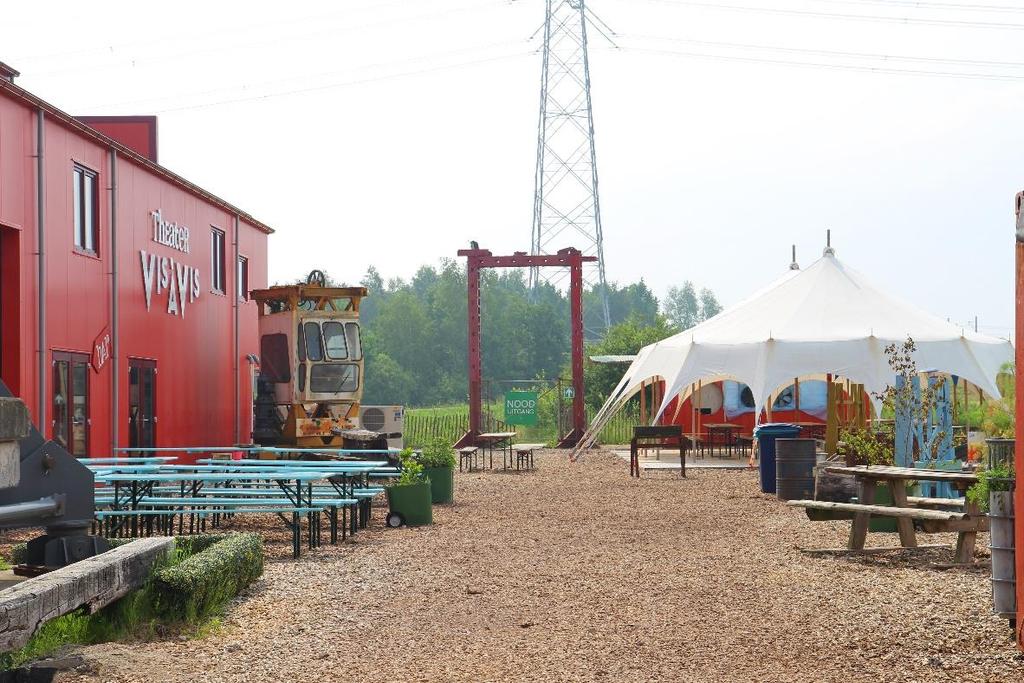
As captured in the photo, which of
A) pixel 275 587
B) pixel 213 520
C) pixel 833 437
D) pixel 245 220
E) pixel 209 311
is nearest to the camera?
pixel 275 587

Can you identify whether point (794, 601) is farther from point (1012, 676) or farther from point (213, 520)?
point (213, 520)

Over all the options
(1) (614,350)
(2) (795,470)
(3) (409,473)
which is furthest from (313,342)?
(1) (614,350)

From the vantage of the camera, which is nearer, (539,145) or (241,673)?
(241,673)

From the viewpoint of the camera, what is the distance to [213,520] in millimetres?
15133

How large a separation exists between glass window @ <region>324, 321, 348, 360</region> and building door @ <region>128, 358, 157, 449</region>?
2957mm

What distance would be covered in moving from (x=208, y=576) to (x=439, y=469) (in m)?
9.97

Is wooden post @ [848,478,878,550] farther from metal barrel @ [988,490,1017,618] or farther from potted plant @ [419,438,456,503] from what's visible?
potted plant @ [419,438,456,503]

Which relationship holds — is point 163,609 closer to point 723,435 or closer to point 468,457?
point 468,457

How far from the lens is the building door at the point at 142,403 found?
2000cm

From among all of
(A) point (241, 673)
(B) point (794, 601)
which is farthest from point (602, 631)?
(A) point (241, 673)

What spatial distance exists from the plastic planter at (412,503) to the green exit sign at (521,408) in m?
19.7

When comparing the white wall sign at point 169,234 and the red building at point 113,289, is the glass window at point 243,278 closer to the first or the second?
the red building at point 113,289

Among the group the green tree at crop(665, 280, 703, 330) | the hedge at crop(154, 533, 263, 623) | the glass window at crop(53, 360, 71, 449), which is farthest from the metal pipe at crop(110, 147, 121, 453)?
the green tree at crop(665, 280, 703, 330)

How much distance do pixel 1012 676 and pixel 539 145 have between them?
45327 mm
